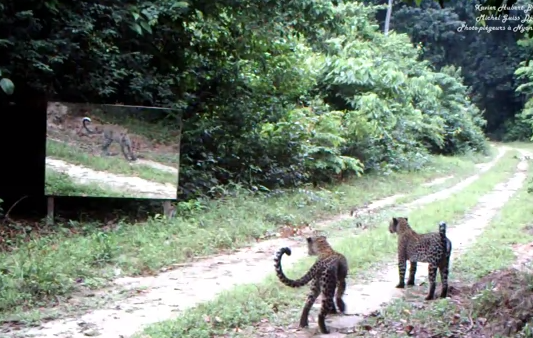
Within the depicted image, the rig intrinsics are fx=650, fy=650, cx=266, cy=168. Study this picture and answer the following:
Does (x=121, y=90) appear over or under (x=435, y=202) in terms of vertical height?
over

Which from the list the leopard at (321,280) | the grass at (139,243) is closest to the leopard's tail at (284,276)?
the leopard at (321,280)

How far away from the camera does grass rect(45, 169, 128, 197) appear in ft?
33.8

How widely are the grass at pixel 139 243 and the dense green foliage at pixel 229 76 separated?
128cm

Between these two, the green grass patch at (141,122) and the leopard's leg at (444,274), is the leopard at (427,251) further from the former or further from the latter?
the green grass patch at (141,122)

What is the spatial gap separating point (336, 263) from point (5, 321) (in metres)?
3.31

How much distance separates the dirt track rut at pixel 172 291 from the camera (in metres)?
6.30

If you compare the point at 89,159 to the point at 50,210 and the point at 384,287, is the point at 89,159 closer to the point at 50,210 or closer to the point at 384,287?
the point at 50,210

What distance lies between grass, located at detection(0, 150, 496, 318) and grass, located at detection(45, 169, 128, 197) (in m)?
0.53

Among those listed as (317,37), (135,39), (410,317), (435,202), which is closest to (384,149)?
(435,202)

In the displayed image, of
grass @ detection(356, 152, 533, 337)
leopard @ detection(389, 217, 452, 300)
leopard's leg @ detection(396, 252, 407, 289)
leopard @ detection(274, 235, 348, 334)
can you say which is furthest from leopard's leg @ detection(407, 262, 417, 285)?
leopard @ detection(274, 235, 348, 334)

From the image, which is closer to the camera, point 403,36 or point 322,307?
point 322,307

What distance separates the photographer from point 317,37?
13523mm

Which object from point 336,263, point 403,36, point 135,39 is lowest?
point 336,263

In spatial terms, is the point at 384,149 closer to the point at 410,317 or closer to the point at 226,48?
the point at 226,48
